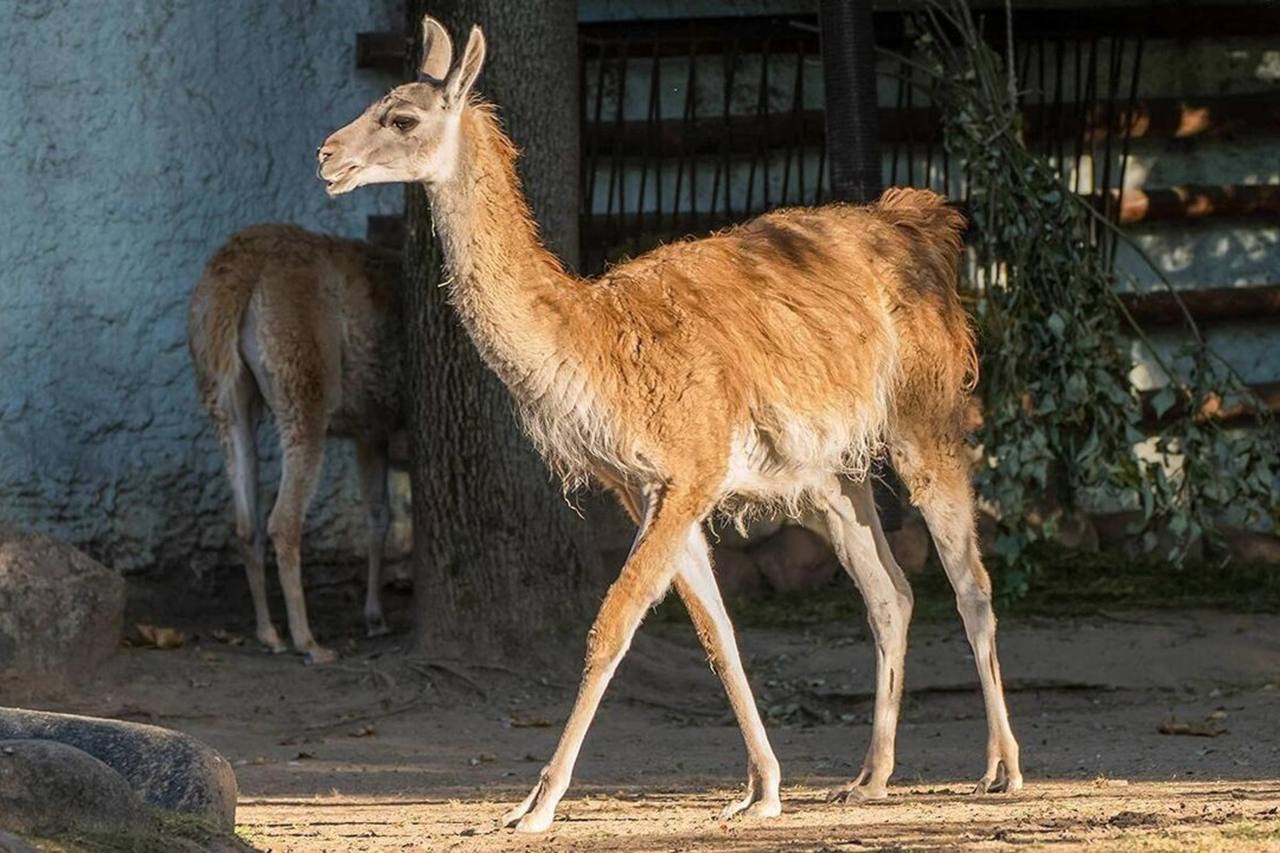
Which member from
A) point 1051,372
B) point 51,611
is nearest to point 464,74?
point 51,611

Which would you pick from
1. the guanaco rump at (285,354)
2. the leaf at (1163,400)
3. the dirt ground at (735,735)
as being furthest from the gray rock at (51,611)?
the leaf at (1163,400)

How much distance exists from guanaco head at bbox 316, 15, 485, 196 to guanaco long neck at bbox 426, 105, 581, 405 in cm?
7

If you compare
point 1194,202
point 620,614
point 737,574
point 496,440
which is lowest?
point 737,574

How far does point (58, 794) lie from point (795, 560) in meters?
6.64

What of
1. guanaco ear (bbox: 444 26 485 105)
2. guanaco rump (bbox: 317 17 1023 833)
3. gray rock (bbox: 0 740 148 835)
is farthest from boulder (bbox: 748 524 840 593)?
gray rock (bbox: 0 740 148 835)

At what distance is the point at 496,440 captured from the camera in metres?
10.0

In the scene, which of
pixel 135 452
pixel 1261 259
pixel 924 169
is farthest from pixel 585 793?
pixel 1261 259

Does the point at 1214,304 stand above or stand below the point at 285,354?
Result: above

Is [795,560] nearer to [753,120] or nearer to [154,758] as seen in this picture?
[753,120]

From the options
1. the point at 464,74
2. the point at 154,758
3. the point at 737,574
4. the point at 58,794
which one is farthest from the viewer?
the point at 737,574

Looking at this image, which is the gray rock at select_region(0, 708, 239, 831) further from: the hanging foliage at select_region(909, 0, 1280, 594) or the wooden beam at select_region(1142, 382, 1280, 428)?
the wooden beam at select_region(1142, 382, 1280, 428)

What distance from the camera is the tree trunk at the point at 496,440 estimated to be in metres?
9.96

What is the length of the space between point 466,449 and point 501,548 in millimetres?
505

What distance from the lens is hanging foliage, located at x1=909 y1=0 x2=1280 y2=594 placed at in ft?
33.5
